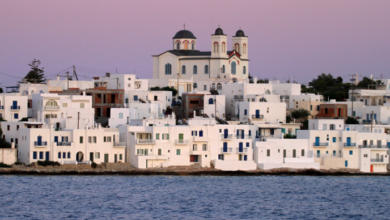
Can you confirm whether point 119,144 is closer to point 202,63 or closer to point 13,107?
point 13,107

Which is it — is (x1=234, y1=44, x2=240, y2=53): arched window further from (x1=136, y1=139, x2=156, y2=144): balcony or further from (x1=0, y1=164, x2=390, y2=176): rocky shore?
(x1=136, y1=139, x2=156, y2=144): balcony

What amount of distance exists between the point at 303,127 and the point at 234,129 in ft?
34.2

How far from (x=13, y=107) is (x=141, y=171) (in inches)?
572

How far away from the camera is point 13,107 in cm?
6384

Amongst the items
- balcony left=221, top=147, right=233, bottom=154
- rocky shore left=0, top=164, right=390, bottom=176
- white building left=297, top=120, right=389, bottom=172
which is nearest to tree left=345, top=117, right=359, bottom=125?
white building left=297, top=120, right=389, bottom=172

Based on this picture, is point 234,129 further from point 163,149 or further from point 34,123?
point 34,123

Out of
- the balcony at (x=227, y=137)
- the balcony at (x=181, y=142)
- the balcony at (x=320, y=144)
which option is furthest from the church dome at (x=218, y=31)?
the balcony at (x=181, y=142)

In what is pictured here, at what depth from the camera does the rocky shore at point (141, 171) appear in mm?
54094

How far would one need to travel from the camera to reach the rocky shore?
5409cm

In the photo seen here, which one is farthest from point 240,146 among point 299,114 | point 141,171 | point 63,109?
point 63,109

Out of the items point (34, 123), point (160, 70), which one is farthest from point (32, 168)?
point (160, 70)

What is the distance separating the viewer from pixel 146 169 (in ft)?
183

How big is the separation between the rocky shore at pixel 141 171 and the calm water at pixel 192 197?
41cm

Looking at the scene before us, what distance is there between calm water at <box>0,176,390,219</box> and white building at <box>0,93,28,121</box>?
1063cm
